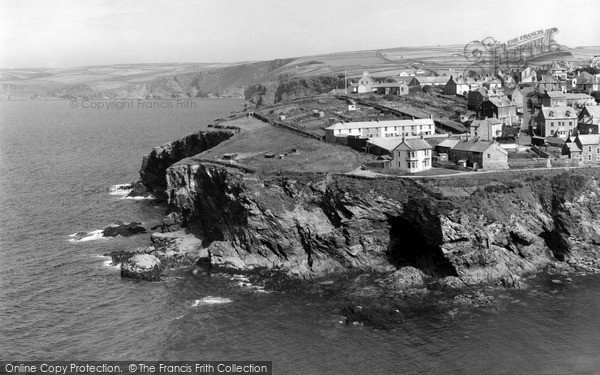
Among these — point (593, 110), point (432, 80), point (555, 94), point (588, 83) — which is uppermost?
point (432, 80)

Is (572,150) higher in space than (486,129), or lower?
lower

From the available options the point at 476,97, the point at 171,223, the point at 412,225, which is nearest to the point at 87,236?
→ the point at 171,223

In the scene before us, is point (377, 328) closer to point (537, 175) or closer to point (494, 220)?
point (494, 220)

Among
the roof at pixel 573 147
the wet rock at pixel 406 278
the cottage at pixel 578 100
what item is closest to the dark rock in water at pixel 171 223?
the wet rock at pixel 406 278

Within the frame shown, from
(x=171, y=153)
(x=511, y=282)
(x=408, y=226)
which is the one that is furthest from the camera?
(x=171, y=153)

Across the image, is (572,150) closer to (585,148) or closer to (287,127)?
(585,148)

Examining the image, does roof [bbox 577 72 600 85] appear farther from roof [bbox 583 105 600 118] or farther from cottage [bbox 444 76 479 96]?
roof [bbox 583 105 600 118]

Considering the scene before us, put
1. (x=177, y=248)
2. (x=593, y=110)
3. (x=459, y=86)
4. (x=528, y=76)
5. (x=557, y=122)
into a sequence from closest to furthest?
(x=177, y=248)
(x=557, y=122)
(x=593, y=110)
(x=459, y=86)
(x=528, y=76)
